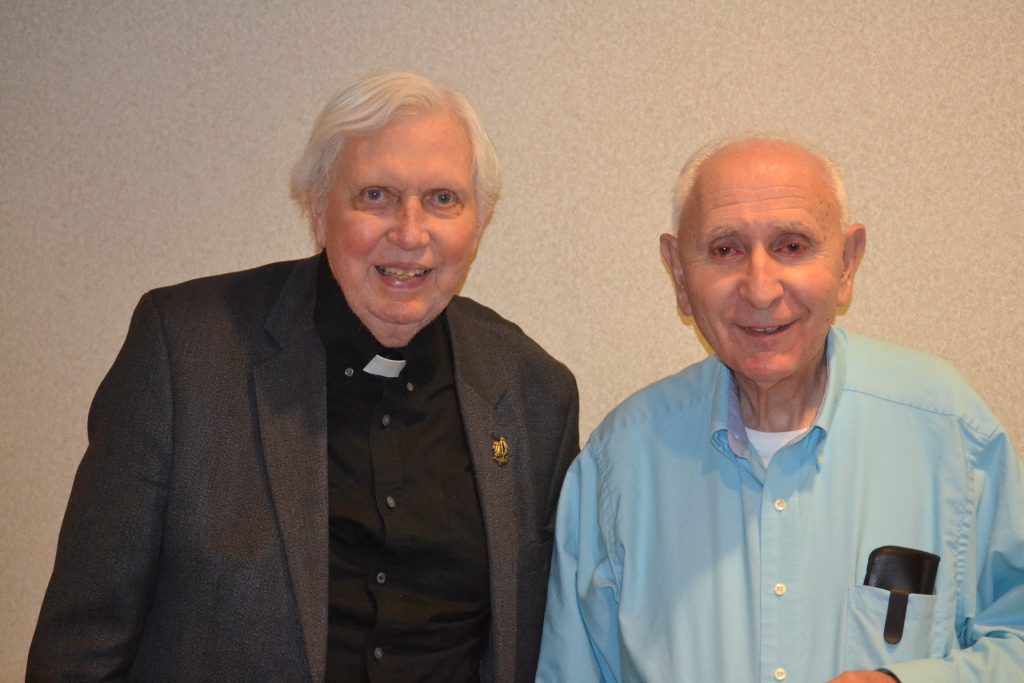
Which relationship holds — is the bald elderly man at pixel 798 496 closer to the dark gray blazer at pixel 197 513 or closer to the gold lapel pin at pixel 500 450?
the gold lapel pin at pixel 500 450

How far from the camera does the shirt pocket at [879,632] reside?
5.65 feet

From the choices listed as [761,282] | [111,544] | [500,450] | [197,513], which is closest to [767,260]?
[761,282]

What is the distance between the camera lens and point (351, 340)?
1.98 meters

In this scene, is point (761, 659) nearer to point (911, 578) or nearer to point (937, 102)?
point (911, 578)

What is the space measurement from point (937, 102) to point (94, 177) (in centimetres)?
221

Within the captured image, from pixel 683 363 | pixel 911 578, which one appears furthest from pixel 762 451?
pixel 683 363

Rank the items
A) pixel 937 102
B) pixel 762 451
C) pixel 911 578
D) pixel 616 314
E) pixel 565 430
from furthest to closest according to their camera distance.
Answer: pixel 616 314
pixel 937 102
pixel 565 430
pixel 762 451
pixel 911 578

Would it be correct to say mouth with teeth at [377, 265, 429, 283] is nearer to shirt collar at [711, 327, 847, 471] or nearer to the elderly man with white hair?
the elderly man with white hair

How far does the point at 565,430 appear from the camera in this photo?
2.22 meters

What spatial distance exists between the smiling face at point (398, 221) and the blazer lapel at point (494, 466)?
0.19 metres

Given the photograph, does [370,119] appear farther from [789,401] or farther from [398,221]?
[789,401]

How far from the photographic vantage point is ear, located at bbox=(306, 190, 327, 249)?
6.68 feet

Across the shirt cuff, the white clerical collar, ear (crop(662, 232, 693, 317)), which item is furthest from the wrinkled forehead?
the shirt cuff

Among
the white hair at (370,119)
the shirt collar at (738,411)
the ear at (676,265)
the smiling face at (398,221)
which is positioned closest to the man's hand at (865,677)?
the shirt collar at (738,411)
